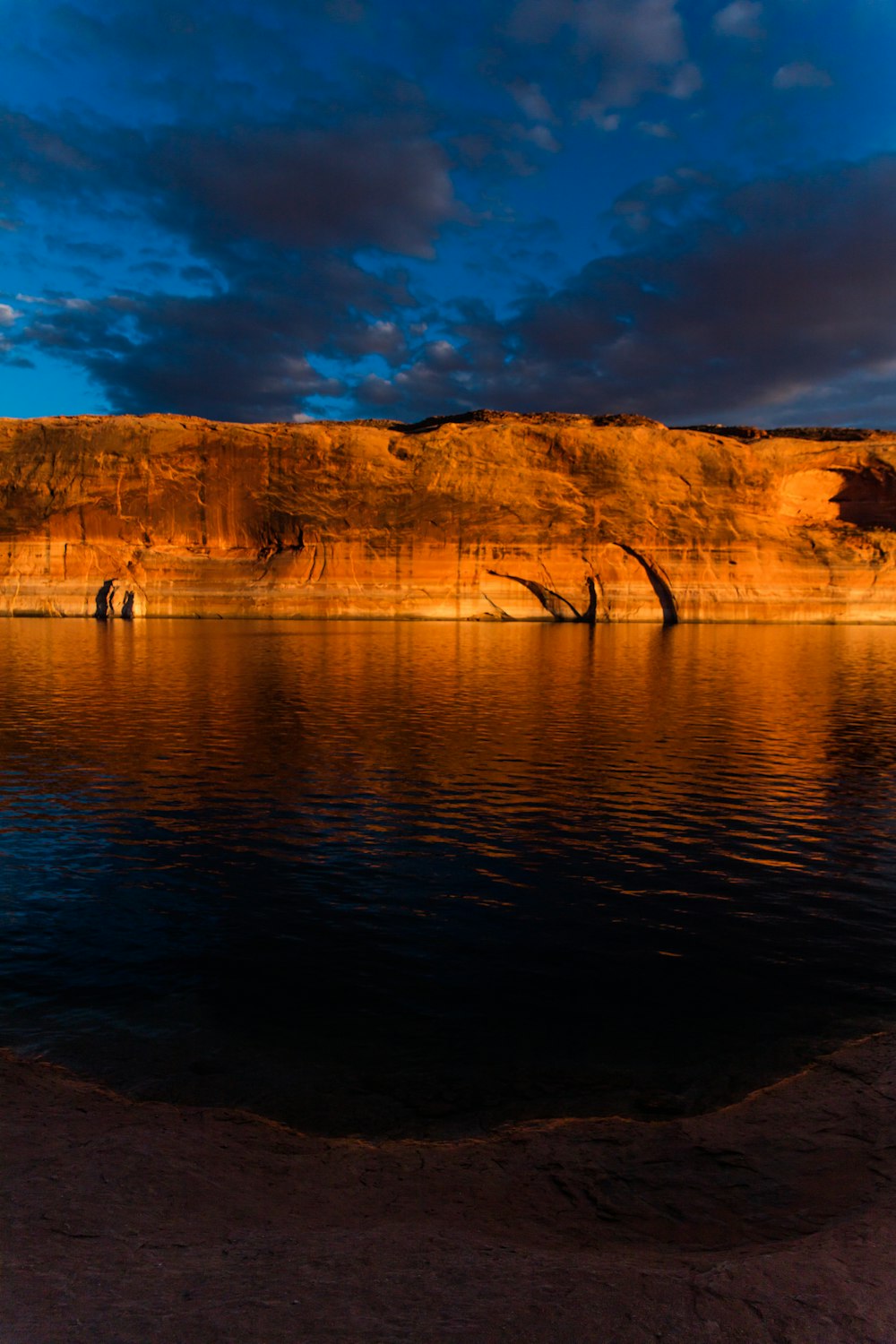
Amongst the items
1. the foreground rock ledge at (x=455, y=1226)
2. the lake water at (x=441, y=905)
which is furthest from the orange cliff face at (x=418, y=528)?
the foreground rock ledge at (x=455, y=1226)

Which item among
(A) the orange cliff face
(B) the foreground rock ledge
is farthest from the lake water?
(A) the orange cliff face

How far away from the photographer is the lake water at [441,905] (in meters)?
5.15

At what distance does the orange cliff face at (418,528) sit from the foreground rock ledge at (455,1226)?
6246 centimetres

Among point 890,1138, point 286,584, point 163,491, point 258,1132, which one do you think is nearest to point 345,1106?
point 258,1132

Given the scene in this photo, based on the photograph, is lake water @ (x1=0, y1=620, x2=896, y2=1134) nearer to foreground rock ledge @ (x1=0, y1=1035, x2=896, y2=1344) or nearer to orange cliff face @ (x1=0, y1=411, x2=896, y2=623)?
Answer: foreground rock ledge @ (x1=0, y1=1035, x2=896, y2=1344)

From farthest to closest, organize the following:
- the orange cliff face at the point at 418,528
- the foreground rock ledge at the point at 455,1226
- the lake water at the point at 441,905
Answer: the orange cliff face at the point at 418,528
the lake water at the point at 441,905
the foreground rock ledge at the point at 455,1226

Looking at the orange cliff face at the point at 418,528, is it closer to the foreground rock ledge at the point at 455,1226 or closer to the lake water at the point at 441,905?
the lake water at the point at 441,905

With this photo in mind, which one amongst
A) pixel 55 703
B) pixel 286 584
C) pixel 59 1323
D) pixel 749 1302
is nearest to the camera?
pixel 59 1323

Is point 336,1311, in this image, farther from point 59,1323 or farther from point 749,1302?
point 749,1302

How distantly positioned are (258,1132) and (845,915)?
5.71 meters

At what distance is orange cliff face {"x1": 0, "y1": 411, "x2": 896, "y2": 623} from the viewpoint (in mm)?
66188

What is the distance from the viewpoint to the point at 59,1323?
261cm

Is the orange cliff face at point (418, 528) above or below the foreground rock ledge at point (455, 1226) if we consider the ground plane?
above

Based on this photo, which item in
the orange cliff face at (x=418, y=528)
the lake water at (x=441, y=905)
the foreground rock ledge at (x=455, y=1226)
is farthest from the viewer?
the orange cliff face at (x=418, y=528)
